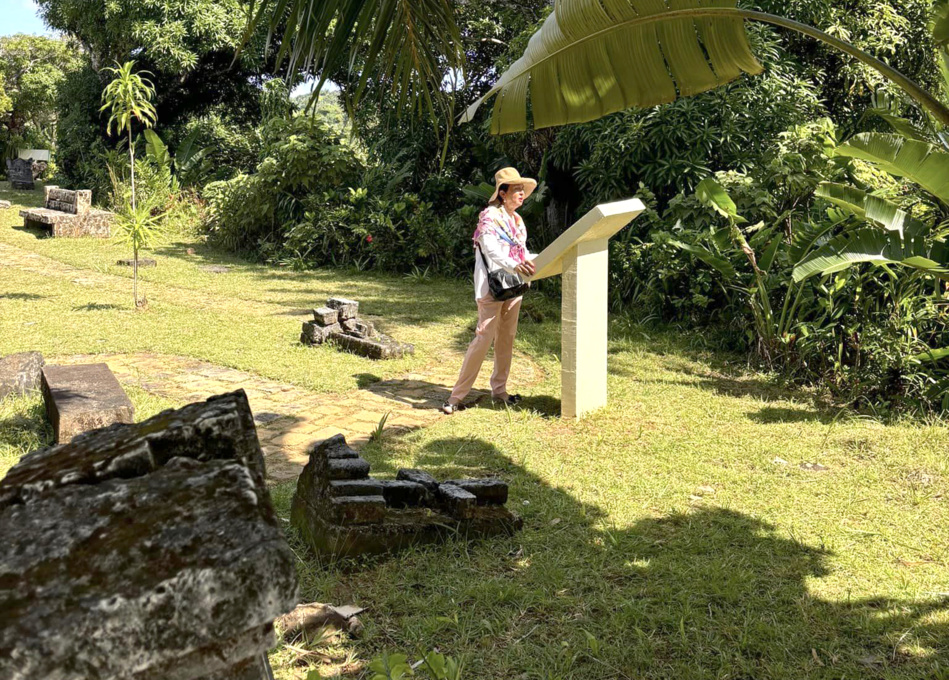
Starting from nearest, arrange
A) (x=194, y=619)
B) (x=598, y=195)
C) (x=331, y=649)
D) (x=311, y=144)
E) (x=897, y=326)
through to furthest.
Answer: (x=194, y=619)
(x=331, y=649)
(x=897, y=326)
(x=598, y=195)
(x=311, y=144)

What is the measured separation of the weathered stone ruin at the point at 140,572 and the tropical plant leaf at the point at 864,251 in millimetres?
5716

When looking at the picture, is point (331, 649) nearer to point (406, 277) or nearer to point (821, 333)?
point (821, 333)

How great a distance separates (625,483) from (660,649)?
6.64 feet

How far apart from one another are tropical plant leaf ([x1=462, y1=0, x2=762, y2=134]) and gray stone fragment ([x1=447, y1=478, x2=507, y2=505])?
1793mm

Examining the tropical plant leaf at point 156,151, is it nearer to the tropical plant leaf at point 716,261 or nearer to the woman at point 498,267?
the tropical plant leaf at point 716,261

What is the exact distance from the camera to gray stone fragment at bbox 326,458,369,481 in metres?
4.40

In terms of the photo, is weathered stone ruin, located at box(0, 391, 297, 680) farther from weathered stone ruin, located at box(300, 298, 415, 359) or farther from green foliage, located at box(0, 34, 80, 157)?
green foliage, located at box(0, 34, 80, 157)

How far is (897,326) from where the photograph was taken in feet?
Result: 24.0

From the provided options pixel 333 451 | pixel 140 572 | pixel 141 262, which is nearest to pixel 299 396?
pixel 333 451

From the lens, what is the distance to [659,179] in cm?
1111

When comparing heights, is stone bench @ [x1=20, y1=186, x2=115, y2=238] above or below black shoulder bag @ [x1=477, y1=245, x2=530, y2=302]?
above

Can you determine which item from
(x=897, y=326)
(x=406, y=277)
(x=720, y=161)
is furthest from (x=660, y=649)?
(x=406, y=277)

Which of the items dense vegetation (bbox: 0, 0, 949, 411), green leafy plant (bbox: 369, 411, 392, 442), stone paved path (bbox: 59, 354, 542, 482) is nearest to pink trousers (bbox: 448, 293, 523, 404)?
stone paved path (bbox: 59, 354, 542, 482)

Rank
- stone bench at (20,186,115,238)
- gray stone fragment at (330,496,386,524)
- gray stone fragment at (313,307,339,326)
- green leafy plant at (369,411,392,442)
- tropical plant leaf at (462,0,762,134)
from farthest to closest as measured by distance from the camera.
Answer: stone bench at (20,186,115,238) → gray stone fragment at (313,307,339,326) → green leafy plant at (369,411,392,442) → tropical plant leaf at (462,0,762,134) → gray stone fragment at (330,496,386,524)
